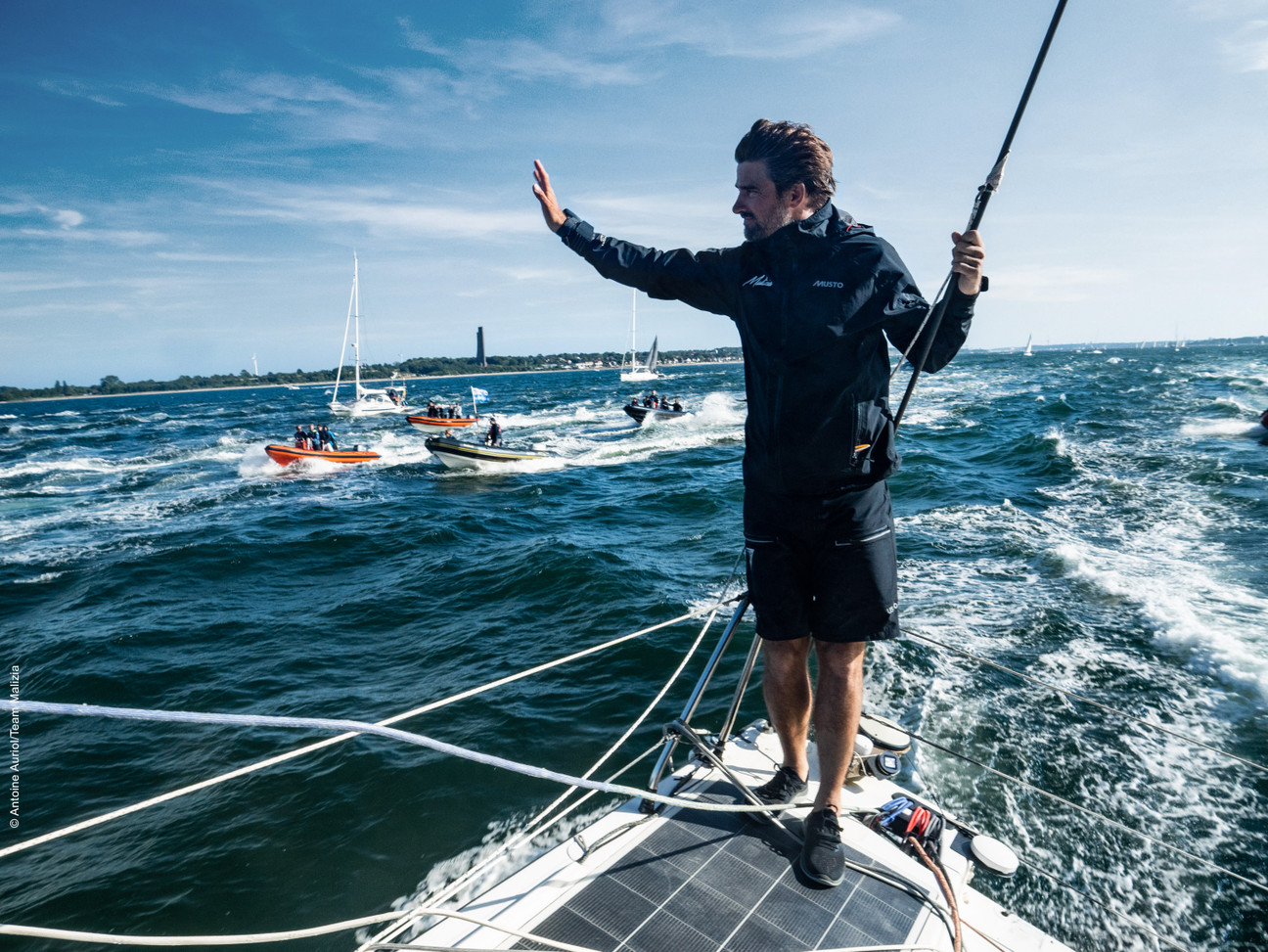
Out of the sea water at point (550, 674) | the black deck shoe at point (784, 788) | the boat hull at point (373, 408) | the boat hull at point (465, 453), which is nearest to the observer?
the black deck shoe at point (784, 788)

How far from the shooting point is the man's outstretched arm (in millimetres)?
2703

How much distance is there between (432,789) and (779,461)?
5.14 metres

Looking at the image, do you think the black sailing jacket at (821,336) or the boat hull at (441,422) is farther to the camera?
the boat hull at (441,422)

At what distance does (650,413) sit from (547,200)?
3201 cm

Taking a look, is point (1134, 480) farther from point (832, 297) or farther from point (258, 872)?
point (258, 872)

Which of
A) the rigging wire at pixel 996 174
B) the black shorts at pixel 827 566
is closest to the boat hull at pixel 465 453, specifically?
the black shorts at pixel 827 566

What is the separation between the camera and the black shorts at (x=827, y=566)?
247 centimetres

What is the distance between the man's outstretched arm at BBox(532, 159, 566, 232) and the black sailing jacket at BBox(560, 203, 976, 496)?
1.63 ft

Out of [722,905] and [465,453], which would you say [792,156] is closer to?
[722,905]

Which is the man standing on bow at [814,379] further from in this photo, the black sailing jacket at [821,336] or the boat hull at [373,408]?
the boat hull at [373,408]

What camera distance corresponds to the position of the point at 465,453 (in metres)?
23.6

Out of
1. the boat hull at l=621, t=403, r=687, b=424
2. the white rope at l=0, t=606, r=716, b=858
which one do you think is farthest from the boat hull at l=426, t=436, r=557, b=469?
the white rope at l=0, t=606, r=716, b=858

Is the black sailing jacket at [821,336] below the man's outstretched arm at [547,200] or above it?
below

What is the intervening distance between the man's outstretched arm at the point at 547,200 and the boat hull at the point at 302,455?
83.6 feet
